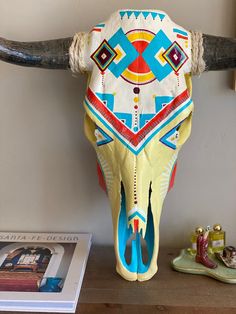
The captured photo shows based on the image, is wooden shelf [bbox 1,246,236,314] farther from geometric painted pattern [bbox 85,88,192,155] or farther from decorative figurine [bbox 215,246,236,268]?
geometric painted pattern [bbox 85,88,192,155]

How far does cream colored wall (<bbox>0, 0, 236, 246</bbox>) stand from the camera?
34.0 inches

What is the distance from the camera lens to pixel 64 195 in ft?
3.15

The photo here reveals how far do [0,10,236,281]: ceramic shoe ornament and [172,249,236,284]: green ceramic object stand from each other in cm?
16

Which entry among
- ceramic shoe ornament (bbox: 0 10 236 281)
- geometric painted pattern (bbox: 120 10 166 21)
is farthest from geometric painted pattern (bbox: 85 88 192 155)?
geometric painted pattern (bbox: 120 10 166 21)

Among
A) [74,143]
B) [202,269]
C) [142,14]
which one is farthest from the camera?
[74,143]

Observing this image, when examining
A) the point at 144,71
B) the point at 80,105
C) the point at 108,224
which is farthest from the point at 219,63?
the point at 108,224

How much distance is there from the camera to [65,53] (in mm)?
724

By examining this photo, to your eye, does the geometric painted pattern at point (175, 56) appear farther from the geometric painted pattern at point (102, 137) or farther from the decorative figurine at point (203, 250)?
the decorative figurine at point (203, 250)

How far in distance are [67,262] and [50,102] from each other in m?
0.33

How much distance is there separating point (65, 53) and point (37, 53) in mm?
47

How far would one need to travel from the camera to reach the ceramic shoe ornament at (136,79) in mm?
704

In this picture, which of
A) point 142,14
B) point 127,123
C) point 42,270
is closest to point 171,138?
point 127,123

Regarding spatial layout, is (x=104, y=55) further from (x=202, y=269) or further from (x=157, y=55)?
(x=202, y=269)

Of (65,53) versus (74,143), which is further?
(74,143)
